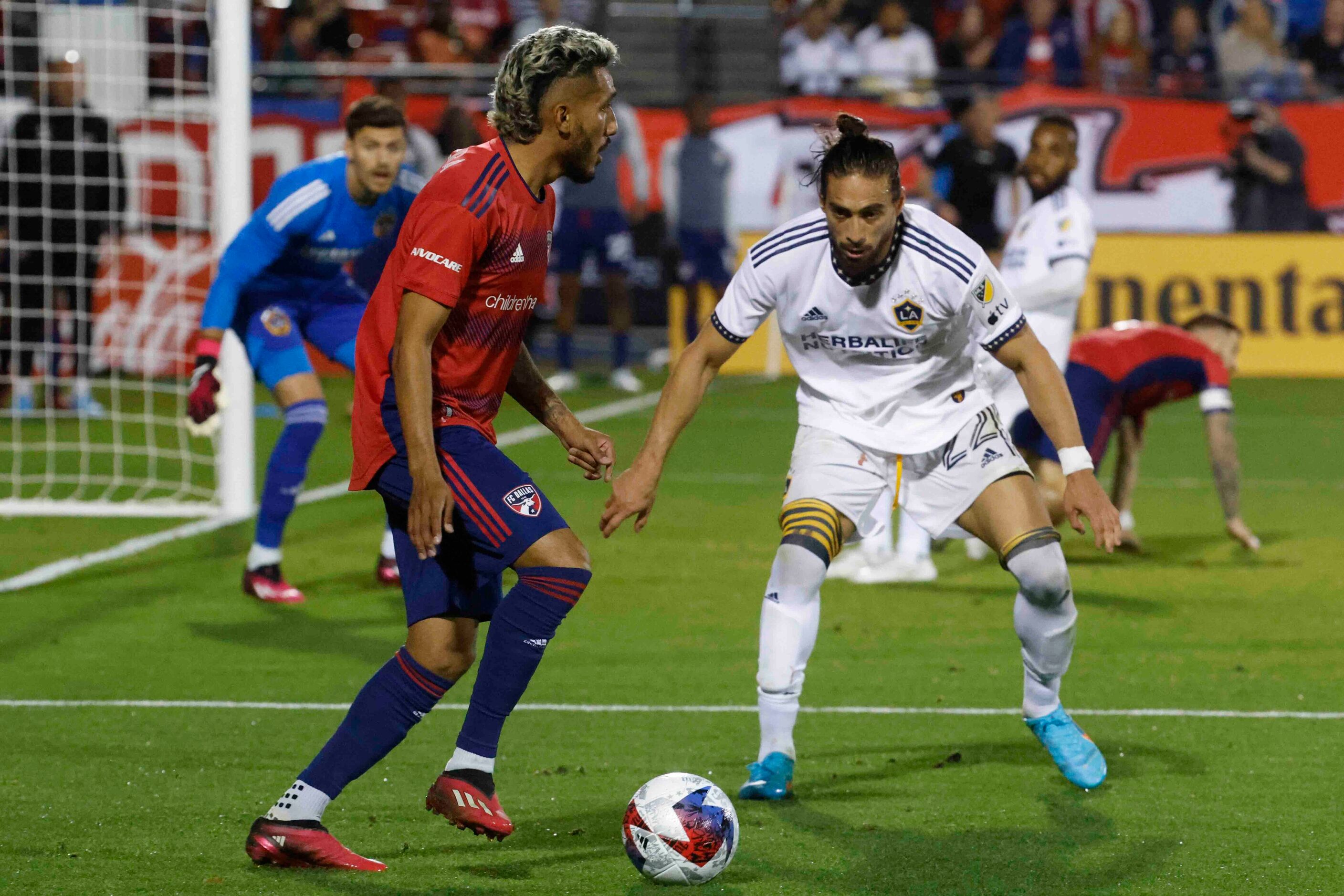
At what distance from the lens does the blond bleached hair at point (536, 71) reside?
414 cm

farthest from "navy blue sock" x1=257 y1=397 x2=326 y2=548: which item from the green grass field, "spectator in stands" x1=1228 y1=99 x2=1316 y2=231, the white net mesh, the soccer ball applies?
"spectator in stands" x1=1228 y1=99 x2=1316 y2=231

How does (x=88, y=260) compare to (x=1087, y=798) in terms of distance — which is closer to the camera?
(x=1087, y=798)

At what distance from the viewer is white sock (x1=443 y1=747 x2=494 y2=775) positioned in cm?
423

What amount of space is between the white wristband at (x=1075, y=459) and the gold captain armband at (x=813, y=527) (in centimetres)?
66

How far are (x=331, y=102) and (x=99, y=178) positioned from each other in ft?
20.2

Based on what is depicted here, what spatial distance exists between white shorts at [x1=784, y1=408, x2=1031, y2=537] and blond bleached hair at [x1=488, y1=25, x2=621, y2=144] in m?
1.41

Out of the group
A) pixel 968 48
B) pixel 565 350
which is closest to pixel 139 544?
pixel 565 350

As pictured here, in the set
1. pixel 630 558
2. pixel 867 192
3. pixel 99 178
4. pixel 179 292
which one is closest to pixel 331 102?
pixel 179 292

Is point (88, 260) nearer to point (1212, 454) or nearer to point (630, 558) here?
point (630, 558)

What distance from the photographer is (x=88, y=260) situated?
1362 centimetres

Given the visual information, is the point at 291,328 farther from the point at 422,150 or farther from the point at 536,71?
the point at 422,150

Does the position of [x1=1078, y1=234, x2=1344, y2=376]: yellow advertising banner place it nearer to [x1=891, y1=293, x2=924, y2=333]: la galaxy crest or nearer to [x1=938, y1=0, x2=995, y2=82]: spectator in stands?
[x1=938, y1=0, x2=995, y2=82]: spectator in stands

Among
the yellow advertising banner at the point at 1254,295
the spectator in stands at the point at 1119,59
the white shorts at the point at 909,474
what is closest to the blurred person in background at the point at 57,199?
the white shorts at the point at 909,474

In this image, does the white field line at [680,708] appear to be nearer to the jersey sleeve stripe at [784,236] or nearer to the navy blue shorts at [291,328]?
the jersey sleeve stripe at [784,236]
